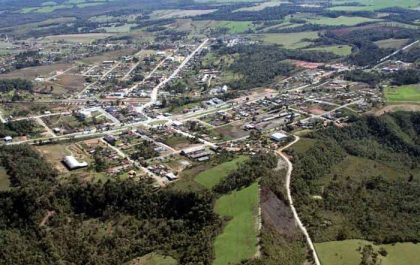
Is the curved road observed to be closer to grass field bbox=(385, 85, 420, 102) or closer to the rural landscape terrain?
the rural landscape terrain

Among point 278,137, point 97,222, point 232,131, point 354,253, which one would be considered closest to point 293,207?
point 354,253

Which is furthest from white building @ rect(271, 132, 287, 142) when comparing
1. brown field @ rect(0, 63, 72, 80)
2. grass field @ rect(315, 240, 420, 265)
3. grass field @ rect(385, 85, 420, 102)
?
brown field @ rect(0, 63, 72, 80)

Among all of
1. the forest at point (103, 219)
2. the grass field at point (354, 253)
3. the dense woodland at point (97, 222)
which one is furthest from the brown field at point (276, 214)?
the dense woodland at point (97, 222)

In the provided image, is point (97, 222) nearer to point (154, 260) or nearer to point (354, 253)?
point (154, 260)

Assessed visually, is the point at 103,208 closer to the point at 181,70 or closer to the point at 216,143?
the point at 216,143

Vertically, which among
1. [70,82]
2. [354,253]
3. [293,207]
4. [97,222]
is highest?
[293,207]

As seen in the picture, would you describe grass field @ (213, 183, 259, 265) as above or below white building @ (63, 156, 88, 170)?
below
